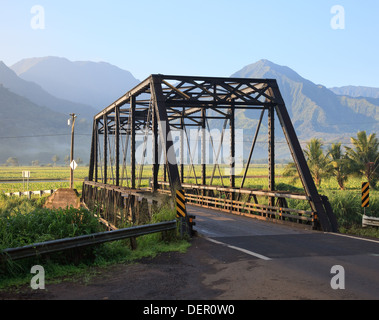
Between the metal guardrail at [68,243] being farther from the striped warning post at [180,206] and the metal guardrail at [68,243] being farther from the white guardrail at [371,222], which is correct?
the white guardrail at [371,222]

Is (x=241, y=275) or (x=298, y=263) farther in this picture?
(x=298, y=263)

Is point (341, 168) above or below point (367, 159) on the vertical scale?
below

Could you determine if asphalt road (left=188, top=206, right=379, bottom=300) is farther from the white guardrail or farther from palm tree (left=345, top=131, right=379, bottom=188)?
palm tree (left=345, top=131, right=379, bottom=188)

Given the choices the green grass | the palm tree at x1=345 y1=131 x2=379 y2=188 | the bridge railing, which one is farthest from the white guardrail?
the palm tree at x1=345 y1=131 x2=379 y2=188

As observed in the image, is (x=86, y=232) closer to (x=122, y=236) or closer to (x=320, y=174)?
Result: (x=122, y=236)

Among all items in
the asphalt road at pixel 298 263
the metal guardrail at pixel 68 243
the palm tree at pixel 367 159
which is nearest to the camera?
the asphalt road at pixel 298 263

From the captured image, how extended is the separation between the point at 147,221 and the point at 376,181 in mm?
29960

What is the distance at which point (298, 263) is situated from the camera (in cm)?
859

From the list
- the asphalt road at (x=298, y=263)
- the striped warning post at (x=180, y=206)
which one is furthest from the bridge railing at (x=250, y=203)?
the striped warning post at (x=180, y=206)

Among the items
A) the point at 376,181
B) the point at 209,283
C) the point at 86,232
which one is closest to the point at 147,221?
the point at 86,232

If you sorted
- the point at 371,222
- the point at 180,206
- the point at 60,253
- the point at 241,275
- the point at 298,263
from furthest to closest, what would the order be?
1. the point at 371,222
2. the point at 180,206
3. the point at 298,263
4. the point at 60,253
5. the point at 241,275

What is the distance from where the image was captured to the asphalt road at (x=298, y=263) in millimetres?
6609

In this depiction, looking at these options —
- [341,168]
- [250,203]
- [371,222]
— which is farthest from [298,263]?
[341,168]

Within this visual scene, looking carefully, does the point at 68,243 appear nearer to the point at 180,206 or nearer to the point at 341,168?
the point at 180,206
